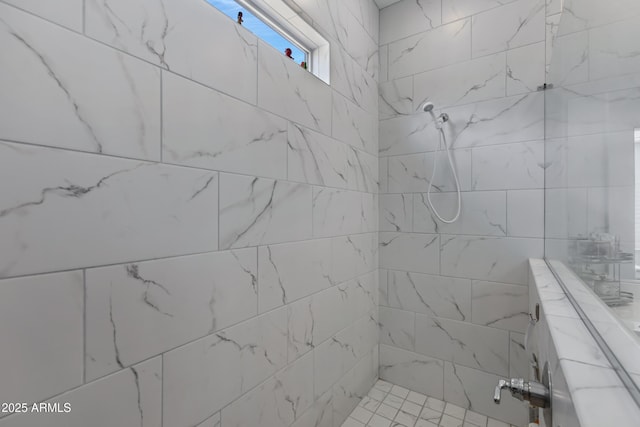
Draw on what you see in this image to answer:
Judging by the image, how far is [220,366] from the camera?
3.16ft

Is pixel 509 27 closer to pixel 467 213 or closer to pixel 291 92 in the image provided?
pixel 467 213

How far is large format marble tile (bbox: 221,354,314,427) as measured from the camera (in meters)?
1.03

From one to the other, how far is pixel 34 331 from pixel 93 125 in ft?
1.50

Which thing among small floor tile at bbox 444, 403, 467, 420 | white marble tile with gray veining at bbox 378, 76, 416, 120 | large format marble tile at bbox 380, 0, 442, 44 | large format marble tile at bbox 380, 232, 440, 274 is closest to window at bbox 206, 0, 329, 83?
white marble tile with gray veining at bbox 378, 76, 416, 120

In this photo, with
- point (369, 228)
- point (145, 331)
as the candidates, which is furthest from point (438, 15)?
point (145, 331)

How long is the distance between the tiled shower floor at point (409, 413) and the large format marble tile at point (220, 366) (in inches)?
33.2

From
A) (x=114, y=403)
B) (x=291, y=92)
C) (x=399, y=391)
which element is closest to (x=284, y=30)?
(x=291, y=92)

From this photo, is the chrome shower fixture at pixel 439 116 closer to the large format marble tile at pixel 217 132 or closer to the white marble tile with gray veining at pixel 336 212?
the white marble tile with gray veining at pixel 336 212

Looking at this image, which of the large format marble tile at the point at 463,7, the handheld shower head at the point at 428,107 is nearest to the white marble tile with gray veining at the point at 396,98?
the handheld shower head at the point at 428,107

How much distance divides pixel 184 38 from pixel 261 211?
1.99 feet

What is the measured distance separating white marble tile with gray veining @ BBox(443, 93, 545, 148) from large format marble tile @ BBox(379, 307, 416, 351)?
1182 mm

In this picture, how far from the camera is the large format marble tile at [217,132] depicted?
83cm

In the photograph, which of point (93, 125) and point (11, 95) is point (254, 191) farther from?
point (11, 95)

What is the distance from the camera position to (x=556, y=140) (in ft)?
4.66
